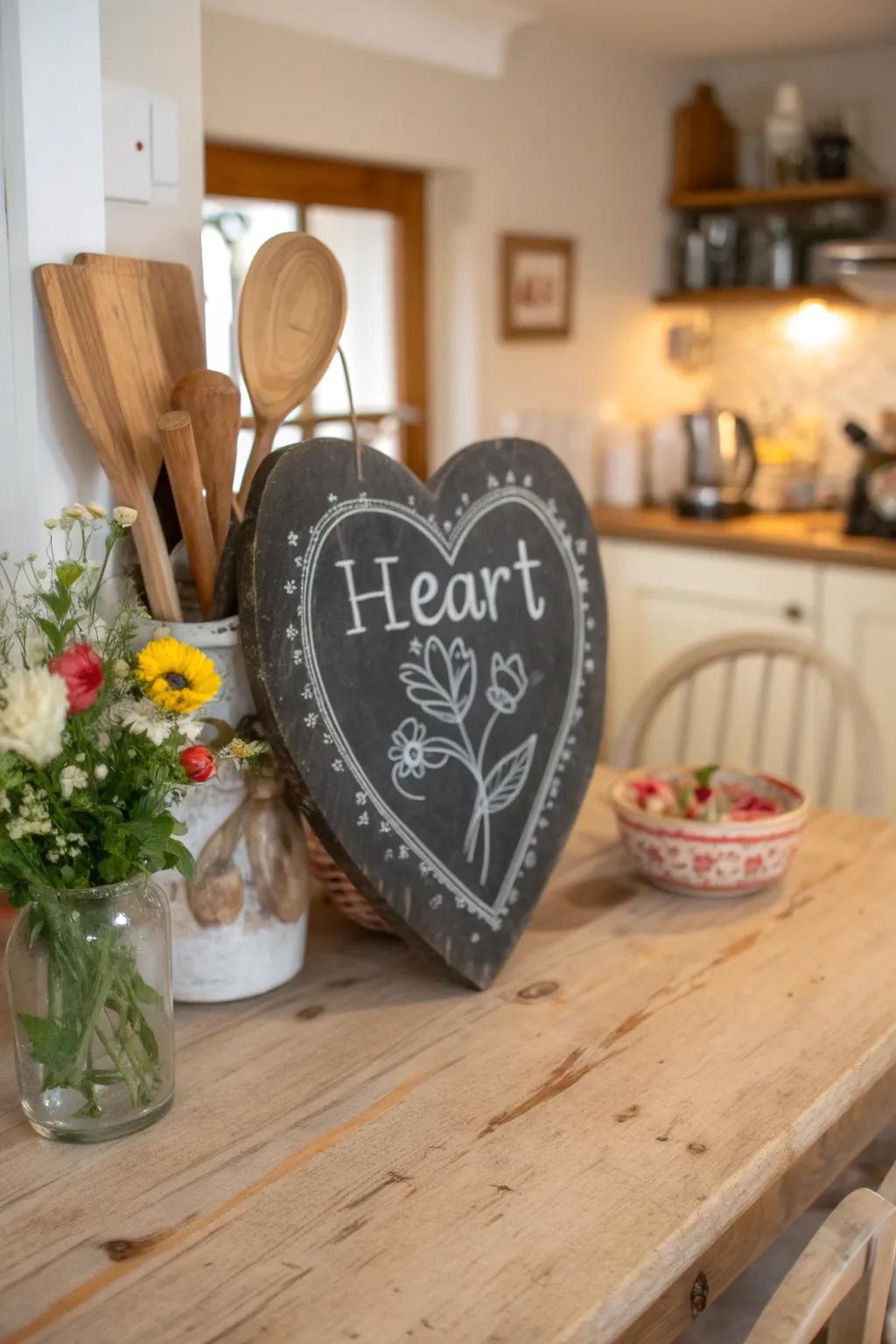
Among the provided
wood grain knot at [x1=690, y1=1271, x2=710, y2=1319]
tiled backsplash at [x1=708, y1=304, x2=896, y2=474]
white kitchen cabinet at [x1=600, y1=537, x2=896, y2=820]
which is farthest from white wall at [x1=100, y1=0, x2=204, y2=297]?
tiled backsplash at [x1=708, y1=304, x2=896, y2=474]

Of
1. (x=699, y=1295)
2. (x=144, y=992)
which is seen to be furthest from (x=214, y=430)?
(x=699, y=1295)

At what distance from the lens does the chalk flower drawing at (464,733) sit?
117 cm

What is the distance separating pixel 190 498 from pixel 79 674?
30cm

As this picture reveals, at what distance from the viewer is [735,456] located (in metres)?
3.49

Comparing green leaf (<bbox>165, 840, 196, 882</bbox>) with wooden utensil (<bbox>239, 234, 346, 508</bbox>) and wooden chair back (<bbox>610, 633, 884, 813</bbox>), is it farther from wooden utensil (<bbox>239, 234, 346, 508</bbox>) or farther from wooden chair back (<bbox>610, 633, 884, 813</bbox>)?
wooden chair back (<bbox>610, 633, 884, 813</bbox>)

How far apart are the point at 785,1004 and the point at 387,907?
0.35 metres

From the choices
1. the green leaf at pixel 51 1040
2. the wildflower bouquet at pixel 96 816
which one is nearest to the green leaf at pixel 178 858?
the wildflower bouquet at pixel 96 816

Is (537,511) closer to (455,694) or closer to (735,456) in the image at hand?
(455,694)

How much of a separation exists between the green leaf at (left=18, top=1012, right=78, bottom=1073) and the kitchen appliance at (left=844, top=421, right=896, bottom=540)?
8.29 feet

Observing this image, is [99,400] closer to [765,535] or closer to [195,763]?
[195,763]

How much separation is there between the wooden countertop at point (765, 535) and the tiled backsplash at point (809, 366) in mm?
308

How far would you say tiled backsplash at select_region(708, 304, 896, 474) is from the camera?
11.7ft

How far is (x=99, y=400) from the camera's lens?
114 centimetres

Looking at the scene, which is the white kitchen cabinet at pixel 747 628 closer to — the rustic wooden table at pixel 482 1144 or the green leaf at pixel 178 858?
the rustic wooden table at pixel 482 1144
